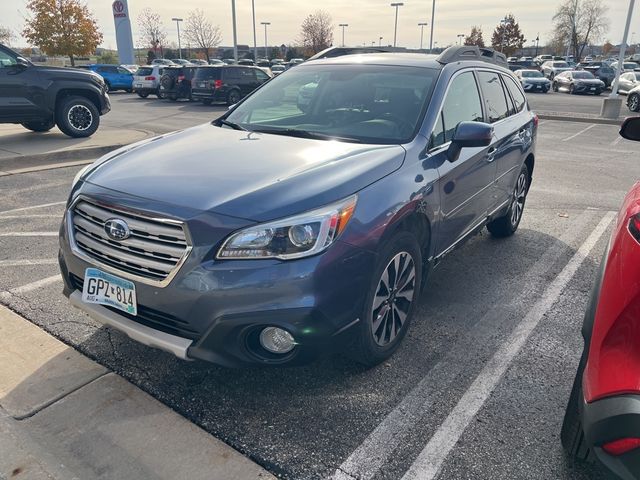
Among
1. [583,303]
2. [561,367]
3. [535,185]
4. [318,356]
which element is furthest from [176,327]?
[535,185]

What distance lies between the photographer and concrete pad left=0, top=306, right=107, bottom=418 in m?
2.76

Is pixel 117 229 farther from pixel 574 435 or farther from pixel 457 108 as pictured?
pixel 457 108

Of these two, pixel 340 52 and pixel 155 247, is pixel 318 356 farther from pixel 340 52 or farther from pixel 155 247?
pixel 340 52

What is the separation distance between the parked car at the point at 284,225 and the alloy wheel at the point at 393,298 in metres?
0.01

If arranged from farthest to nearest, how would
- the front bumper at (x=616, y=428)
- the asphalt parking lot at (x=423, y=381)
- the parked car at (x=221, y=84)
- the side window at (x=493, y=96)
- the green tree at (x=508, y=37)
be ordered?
the green tree at (x=508, y=37)
the parked car at (x=221, y=84)
the side window at (x=493, y=96)
the asphalt parking lot at (x=423, y=381)
the front bumper at (x=616, y=428)

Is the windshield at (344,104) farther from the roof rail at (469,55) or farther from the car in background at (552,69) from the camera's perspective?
the car in background at (552,69)

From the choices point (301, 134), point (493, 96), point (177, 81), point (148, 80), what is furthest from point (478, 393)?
point (148, 80)

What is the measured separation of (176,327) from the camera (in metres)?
2.48

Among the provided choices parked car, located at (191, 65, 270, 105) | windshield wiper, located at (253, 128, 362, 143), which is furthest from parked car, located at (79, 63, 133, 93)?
windshield wiper, located at (253, 128, 362, 143)

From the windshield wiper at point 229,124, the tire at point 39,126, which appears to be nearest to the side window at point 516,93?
the windshield wiper at point 229,124

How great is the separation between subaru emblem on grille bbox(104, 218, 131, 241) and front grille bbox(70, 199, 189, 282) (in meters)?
0.02

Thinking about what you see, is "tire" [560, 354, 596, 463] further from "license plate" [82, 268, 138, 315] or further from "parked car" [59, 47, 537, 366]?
"license plate" [82, 268, 138, 315]

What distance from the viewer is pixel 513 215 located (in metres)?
5.46

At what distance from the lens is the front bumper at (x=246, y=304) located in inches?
92.0
